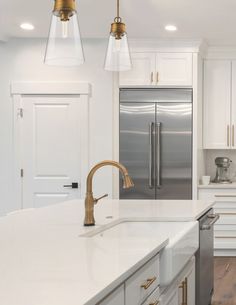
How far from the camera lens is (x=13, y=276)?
141 centimetres

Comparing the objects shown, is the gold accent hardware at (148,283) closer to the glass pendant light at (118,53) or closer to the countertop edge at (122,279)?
the countertop edge at (122,279)

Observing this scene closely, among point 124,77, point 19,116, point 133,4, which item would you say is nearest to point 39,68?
point 19,116

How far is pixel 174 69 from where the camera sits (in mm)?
5461

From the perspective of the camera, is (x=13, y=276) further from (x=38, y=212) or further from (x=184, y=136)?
(x=184, y=136)

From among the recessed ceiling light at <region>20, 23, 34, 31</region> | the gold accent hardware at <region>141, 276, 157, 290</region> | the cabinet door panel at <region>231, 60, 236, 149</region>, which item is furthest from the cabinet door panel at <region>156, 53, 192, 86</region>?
the gold accent hardware at <region>141, 276, 157, 290</region>

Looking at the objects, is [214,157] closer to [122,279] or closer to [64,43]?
[64,43]

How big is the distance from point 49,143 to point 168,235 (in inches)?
125

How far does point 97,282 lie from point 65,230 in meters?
0.96

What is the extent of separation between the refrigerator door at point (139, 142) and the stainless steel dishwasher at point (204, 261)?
1.92 m

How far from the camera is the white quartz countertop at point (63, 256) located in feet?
4.08

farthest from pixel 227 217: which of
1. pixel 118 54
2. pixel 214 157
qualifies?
pixel 118 54

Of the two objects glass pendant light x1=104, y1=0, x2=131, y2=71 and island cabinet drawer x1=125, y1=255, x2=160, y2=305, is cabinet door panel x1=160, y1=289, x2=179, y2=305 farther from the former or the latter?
glass pendant light x1=104, y1=0, x2=131, y2=71

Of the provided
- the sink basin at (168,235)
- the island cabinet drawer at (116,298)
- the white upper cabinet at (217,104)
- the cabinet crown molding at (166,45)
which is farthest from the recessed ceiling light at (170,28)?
the island cabinet drawer at (116,298)

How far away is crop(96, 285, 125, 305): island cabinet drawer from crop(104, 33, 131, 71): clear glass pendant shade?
1629mm
